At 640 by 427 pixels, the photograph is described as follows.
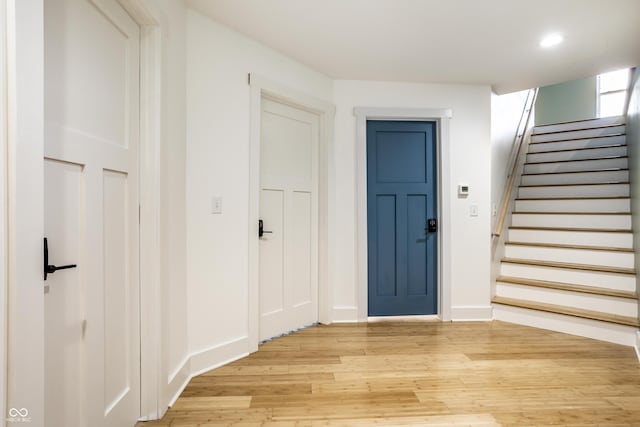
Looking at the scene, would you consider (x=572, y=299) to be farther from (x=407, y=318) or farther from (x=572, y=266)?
(x=407, y=318)

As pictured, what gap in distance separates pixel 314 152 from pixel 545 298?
2.59 m

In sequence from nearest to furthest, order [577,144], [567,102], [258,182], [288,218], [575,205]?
[258,182], [288,218], [575,205], [577,144], [567,102]

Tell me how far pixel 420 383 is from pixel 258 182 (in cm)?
173

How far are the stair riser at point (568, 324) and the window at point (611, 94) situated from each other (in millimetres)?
4609

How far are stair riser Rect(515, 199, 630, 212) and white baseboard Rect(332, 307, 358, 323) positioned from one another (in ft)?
8.15

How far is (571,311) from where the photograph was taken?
10.0ft

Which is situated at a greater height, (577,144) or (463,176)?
(577,144)

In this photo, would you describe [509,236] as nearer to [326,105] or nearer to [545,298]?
[545,298]

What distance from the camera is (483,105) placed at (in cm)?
343

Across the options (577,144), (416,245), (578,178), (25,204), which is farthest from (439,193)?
(25,204)

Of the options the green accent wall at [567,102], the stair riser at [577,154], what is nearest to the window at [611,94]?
the green accent wall at [567,102]

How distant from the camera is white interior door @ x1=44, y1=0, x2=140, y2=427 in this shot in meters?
1.19

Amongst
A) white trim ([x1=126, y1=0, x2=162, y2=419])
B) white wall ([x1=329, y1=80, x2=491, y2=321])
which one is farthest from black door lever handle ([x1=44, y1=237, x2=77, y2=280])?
white wall ([x1=329, y1=80, x2=491, y2=321])

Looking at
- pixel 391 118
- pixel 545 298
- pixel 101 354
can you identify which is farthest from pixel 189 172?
pixel 545 298
